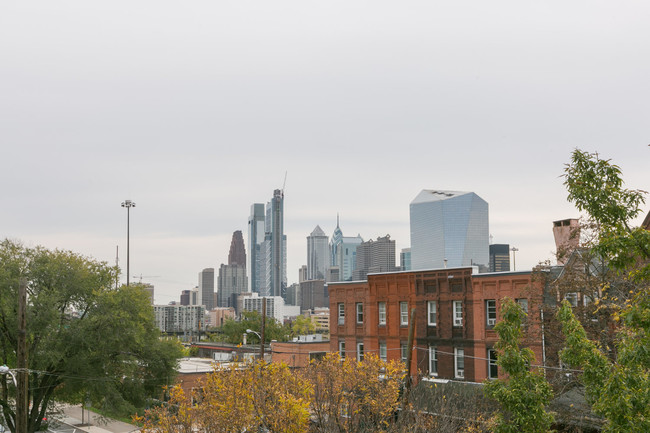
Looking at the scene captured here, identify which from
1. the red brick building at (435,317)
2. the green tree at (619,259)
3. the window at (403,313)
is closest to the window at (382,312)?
the red brick building at (435,317)

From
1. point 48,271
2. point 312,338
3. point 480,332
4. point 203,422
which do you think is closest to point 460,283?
point 480,332

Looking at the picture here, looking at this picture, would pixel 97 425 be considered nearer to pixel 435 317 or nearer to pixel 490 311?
pixel 435 317

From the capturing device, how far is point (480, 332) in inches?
1738

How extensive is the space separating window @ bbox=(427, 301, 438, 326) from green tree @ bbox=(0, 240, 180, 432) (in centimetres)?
1975

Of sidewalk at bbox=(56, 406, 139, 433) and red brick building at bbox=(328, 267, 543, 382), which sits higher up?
red brick building at bbox=(328, 267, 543, 382)

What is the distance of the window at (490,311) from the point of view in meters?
43.8

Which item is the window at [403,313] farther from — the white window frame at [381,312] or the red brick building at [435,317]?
the white window frame at [381,312]

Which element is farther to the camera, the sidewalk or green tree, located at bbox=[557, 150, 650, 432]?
the sidewalk

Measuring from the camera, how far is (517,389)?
1738 cm

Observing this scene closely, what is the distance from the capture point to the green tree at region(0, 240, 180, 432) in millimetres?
37094

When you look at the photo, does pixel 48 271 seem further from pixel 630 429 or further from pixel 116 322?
pixel 630 429

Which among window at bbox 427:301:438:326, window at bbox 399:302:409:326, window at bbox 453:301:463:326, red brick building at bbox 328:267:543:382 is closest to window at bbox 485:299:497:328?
red brick building at bbox 328:267:543:382

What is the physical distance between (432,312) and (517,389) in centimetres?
3057

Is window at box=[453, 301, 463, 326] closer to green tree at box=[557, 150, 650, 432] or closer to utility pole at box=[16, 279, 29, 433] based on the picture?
utility pole at box=[16, 279, 29, 433]
